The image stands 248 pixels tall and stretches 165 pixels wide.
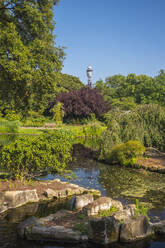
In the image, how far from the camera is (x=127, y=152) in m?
15.3

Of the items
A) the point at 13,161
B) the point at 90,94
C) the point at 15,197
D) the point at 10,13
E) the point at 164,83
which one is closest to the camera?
the point at 15,197

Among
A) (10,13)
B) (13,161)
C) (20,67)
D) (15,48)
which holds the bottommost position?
(13,161)

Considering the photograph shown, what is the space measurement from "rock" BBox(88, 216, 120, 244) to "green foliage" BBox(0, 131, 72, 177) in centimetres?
402

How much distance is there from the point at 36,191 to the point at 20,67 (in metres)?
5.42

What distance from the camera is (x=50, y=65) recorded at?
12.1m

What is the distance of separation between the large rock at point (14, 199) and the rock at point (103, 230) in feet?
10.8

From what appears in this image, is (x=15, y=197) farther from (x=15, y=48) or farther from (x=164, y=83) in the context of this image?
(x=164, y=83)

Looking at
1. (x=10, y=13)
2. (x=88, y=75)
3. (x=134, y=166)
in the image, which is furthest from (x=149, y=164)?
(x=88, y=75)

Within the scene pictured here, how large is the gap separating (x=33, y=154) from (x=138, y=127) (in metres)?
9.94

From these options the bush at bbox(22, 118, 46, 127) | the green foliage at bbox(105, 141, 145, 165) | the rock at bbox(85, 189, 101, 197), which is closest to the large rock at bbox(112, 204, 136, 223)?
the rock at bbox(85, 189, 101, 197)

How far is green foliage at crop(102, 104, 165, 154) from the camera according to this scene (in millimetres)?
17156

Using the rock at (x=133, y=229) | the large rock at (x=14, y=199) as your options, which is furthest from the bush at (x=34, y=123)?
the rock at (x=133, y=229)

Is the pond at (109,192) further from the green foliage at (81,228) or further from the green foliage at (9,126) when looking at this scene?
the green foliage at (9,126)

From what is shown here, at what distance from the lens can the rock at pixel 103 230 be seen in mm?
5977
